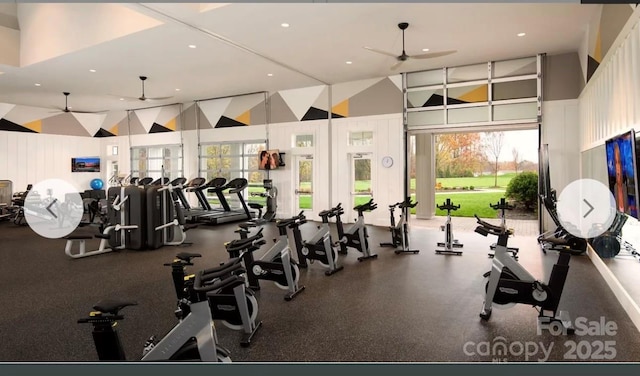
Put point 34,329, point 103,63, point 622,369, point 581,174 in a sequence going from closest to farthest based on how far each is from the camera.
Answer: point 622,369
point 34,329
point 581,174
point 103,63

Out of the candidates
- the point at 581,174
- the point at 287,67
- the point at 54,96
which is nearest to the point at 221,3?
the point at 287,67

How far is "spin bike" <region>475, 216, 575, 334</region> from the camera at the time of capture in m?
3.38

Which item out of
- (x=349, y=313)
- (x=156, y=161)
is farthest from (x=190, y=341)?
(x=156, y=161)

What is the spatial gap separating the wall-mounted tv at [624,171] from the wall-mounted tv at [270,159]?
8.05 m

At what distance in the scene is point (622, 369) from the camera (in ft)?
7.89

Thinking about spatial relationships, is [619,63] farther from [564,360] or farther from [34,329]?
[34,329]

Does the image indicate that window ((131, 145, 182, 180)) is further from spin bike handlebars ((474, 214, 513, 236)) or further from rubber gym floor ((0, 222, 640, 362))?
spin bike handlebars ((474, 214, 513, 236))

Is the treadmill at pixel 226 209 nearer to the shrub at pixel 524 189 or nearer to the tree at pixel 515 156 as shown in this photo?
the shrub at pixel 524 189

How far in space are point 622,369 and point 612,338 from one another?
0.98 metres

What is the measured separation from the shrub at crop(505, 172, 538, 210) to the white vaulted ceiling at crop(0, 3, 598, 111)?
202 inches

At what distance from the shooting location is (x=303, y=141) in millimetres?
10906

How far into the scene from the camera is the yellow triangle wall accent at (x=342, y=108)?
33.1ft

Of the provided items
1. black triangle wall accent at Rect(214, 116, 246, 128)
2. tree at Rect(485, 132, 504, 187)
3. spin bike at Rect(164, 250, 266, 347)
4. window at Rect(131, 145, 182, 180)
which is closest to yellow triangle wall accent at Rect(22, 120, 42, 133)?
window at Rect(131, 145, 182, 180)

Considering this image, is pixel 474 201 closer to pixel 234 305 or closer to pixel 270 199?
pixel 270 199
